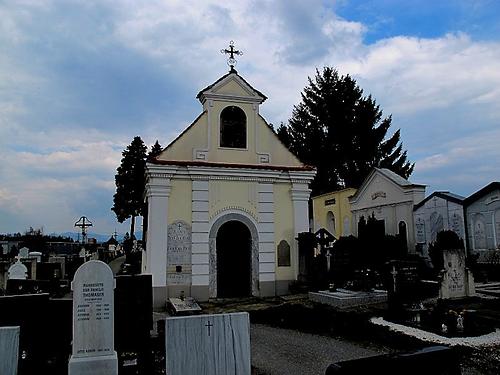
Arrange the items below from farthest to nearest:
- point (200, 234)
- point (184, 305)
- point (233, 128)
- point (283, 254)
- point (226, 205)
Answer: point (233, 128) < point (283, 254) < point (226, 205) < point (200, 234) < point (184, 305)

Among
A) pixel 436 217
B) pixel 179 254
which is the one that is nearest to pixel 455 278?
pixel 436 217

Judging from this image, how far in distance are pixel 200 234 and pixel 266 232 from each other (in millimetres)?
2295

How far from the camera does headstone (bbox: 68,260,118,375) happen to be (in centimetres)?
550

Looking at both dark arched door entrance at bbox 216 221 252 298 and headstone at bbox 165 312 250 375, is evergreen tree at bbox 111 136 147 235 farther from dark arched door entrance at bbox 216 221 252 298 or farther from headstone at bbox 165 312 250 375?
headstone at bbox 165 312 250 375

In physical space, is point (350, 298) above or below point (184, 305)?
above

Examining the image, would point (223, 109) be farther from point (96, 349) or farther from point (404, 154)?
point (404, 154)

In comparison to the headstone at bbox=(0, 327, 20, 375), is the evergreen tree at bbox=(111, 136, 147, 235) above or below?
above

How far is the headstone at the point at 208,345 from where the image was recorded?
5234 millimetres

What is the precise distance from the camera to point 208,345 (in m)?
5.35

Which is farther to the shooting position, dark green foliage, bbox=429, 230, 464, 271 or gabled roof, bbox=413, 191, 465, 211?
gabled roof, bbox=413, 191, 465, 211

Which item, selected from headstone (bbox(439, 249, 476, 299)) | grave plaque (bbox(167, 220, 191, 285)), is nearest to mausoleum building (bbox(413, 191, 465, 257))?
headstone (bbox(439, 249, 476, 299))

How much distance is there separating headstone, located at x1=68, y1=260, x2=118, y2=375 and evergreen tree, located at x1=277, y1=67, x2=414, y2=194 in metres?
30.1

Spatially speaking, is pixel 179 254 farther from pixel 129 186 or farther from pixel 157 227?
pixel 129 186

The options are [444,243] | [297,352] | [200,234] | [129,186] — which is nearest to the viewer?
[297,352]
